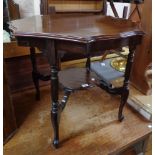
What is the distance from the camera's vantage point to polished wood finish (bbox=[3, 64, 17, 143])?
3.10 feet

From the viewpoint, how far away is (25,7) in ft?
4.67

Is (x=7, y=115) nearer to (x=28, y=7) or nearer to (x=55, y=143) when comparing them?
(x=55, y=143)

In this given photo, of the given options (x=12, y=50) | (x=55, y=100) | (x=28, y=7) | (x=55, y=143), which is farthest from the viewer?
(x=28, y=7)

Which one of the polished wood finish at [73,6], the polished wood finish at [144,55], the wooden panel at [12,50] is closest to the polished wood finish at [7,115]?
the wooden panel at [12,50]

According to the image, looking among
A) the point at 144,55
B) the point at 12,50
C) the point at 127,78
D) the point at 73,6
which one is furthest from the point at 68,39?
the point at 73,6

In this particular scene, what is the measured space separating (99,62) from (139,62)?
0.56 metres

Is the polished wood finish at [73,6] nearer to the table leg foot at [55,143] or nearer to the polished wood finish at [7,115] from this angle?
the polished wood finish at [7,115]

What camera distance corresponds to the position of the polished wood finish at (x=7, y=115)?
0.95 metres

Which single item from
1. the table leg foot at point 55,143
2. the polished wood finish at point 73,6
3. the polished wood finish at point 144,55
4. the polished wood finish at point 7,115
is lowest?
the table leg foot at point 55,143

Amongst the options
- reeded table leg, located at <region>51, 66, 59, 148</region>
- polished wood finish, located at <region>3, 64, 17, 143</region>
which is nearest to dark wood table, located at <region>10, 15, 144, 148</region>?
reeded table leg, located at <region>51, 66, 59, 148</region>

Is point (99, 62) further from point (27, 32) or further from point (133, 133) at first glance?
point (27, 32)

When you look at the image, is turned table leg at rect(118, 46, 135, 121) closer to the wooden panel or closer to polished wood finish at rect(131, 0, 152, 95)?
polished wood finish at rect(131, 0, 152, 95)

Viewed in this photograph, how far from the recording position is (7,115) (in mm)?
988

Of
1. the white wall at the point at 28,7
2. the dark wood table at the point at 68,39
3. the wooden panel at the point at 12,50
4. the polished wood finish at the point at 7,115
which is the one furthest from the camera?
the white wall at the point at 28,7
